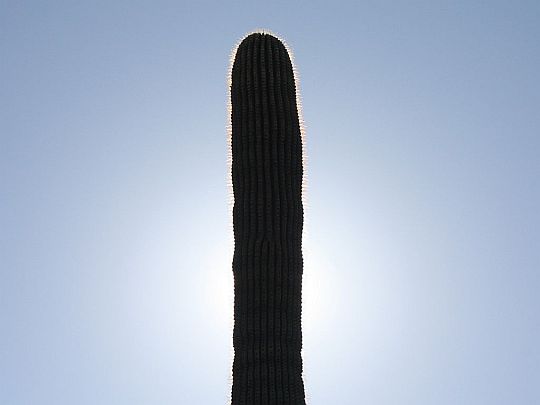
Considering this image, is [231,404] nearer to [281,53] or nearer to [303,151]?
[303,151]

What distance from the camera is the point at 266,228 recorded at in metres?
10.7

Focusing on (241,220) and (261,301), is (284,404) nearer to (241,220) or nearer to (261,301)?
(261,301)

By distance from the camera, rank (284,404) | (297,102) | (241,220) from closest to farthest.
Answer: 1. (284,404)
2. (241,220)
3. (297,102)

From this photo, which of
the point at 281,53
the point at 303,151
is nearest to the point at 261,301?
the point at 303,151

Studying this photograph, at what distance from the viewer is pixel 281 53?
11.7 meters

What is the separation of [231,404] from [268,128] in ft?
10.3

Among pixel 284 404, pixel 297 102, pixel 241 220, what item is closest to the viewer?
pixel 284 404

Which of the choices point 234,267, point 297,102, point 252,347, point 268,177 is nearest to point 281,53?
point 297,102

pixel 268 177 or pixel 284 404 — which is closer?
pixel 284 404

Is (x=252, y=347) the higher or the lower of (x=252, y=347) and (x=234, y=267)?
the lower

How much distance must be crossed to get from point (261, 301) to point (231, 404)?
1159mm

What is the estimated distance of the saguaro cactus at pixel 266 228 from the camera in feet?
33.6

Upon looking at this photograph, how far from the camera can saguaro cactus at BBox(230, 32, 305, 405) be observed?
10234 millimetres

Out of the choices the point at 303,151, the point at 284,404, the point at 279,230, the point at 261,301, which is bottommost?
the point at 284,404
